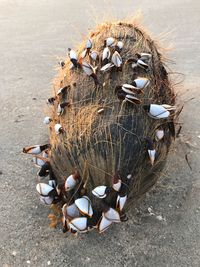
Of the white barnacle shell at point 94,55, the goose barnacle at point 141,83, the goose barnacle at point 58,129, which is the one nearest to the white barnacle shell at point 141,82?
the goose barnacle at point 141,83

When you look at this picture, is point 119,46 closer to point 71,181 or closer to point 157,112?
point 157,112

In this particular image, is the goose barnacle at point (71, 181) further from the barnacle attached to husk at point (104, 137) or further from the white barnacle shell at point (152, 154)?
the white barnacle shell at point (152, 154)

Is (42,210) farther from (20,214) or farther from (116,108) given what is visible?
(116,108)

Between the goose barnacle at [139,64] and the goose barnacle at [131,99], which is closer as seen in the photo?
the goose barnacle at [131,99]

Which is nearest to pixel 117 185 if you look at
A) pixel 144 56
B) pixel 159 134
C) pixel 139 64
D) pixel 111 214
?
pixel 111 214

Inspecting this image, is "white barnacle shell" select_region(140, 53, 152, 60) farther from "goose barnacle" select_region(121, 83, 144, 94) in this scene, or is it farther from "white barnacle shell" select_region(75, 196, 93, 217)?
"white barnacle shell" select_region(75, 196, 93, 217)

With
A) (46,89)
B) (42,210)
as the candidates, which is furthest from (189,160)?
(46,89)
